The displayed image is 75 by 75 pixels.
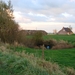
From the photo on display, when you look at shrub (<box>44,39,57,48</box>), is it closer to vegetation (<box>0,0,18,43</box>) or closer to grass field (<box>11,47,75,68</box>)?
vegetation (<box>0,0,18,43</box>)

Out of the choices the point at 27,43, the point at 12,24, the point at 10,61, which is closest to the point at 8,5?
the point at 12,24

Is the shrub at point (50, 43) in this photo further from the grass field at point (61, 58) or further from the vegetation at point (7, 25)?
the grass field at point (61, 58)

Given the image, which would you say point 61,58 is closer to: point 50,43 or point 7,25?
point 7,25

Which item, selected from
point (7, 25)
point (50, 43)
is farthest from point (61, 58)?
point (50, 43)

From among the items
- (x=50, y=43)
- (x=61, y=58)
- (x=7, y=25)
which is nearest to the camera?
(x=61, y=58)

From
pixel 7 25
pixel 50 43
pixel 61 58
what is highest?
pixel 7 25

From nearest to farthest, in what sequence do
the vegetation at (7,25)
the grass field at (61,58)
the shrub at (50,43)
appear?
the grass field at (61,58), the vegetation at (7,25), the shrub at (50,43)

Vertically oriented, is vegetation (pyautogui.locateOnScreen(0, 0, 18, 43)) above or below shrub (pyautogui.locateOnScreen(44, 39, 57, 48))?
above

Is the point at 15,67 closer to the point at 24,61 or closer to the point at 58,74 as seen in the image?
the point at 24,61

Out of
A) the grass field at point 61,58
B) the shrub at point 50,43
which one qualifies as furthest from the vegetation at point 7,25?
the grass field at point 61,58

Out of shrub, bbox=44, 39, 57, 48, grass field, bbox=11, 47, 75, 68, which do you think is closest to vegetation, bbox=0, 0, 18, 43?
shrub, bbox=44, 39, 57, 48

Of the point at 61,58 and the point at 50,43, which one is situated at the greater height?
the point at 50,43

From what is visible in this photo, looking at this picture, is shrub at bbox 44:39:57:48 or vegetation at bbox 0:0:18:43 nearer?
vegetation at bbox 0:0:18:43

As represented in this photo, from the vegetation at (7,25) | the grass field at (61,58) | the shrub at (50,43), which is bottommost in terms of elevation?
the grass field at (61,58)
